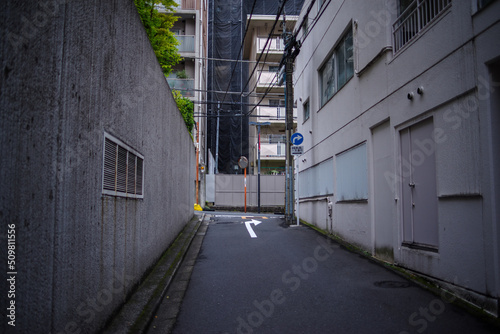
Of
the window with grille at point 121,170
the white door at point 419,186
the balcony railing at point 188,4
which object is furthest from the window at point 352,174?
the balcony railing at point 188,4

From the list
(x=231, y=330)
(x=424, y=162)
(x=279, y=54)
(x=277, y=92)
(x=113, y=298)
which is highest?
(x=279, y=54)

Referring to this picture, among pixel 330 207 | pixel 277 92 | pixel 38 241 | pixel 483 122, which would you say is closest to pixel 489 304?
pixel 483 122

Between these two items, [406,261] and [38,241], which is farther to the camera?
[406,261]

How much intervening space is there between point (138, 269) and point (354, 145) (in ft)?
20.4

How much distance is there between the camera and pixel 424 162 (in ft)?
20.5

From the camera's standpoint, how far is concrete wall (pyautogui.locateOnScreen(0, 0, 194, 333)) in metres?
2.27

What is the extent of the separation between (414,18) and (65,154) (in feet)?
21.1

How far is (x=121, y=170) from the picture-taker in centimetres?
452

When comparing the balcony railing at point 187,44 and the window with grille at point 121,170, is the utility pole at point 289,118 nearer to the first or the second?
the window with grille at point 121,170

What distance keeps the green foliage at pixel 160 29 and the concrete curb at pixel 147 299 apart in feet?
15.6

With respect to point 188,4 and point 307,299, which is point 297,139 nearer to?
point 307,299

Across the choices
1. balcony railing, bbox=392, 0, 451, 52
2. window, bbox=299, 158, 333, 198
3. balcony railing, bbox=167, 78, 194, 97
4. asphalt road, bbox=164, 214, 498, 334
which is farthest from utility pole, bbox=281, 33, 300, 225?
balcony railing, bbox=167, 78, 194, 97

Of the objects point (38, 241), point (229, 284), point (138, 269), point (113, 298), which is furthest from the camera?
point (229, 284)

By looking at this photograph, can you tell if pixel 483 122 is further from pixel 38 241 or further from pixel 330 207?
pixel 330 207
